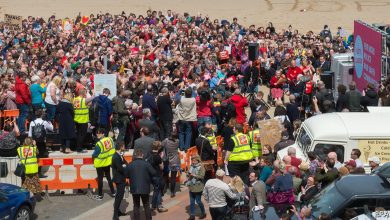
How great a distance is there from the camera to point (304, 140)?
17703mm

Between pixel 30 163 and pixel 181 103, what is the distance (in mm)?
4504

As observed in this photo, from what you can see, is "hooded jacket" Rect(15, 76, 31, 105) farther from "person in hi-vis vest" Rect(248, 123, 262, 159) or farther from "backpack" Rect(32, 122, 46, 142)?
"person in hi-vis vest" Rect(248, 123, 262, 159)

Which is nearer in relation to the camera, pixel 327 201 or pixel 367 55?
pixel 327 201

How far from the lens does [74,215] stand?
17.6 meters

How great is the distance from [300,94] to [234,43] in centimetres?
864

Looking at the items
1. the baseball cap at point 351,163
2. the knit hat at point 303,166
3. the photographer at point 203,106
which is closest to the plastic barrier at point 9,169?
the photographer at point 203,106

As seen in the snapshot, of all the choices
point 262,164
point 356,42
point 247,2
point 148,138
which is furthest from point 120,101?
point 247,2

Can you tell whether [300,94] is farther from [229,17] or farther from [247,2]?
[247,2]

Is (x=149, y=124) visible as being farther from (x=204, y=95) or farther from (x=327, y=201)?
(x=327, y=201)

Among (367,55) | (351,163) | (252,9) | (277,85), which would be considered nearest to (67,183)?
(351,163)

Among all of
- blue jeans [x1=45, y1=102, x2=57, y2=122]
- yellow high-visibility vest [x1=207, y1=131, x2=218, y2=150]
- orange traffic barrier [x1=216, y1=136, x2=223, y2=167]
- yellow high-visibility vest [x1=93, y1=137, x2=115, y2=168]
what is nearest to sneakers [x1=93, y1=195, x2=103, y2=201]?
yellow high-visibility vest [x1=93, y1=137, x2=115, y2=168]

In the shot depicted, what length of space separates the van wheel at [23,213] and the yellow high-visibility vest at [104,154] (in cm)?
198

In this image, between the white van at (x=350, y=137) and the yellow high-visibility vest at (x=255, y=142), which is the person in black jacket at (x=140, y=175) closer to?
the white van at (x=350, y=137)

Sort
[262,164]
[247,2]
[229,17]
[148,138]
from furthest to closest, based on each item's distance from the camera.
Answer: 1. [247,2]
2. [229,17]
3. [148,138]
4. [262,164]
